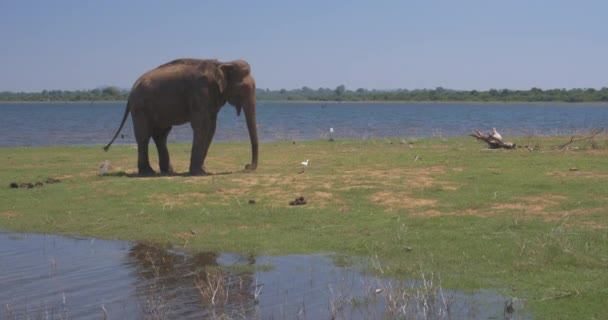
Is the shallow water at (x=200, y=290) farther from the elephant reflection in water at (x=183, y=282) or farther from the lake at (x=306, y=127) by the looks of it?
the lake at (x=306, y=127)

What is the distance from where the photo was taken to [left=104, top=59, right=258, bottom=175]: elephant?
21.7 meters

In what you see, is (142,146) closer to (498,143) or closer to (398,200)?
(398,200)

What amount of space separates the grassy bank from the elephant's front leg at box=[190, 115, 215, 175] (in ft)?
2.79

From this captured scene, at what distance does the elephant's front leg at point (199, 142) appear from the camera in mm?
21734

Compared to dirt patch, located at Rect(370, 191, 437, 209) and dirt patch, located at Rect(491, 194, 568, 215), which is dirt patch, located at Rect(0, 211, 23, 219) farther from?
dirt patch, located at Rect(491, 194, 568, 215)

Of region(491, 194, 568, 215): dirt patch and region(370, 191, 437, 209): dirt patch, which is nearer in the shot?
region(491, 194, 568, 215): dirt patch

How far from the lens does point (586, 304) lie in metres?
9.68

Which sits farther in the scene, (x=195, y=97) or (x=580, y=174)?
(x=195, y=97)

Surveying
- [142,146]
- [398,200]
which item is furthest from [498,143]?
[142,146]

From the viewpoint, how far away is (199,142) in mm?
21719

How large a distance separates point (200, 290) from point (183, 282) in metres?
1.23

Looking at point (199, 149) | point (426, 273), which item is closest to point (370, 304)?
point (426, 273)

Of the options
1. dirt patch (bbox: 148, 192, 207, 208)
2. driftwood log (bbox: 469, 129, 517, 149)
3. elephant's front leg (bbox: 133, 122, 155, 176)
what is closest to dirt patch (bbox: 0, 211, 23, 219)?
dirt patch (bbox: 148, 192, 207, 208)

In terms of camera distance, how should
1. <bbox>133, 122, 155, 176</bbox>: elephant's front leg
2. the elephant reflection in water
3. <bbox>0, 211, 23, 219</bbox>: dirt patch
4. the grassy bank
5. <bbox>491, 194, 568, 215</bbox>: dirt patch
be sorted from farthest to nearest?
<bbox>133, 122, 155, 176</bbox>: elephant's front leg < <bbox>0, 211, 23, 219</bbox>: dirt patch < <bbox>491, 194, 568, 215</bbox>: dirt patch < the grassy bank < the elephant reflection in water
